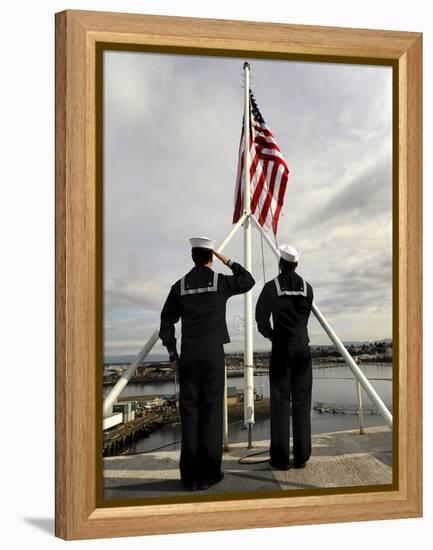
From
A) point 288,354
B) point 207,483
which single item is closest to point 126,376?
point 207,483

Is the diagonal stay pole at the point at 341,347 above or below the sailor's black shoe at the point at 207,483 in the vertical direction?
above

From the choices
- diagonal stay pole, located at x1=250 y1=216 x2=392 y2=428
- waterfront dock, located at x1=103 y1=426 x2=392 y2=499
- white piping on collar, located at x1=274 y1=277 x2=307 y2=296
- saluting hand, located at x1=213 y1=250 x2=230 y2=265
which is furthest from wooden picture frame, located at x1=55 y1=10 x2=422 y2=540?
saluting hand, located at x1=213 y1=250 x2=230 y2=265

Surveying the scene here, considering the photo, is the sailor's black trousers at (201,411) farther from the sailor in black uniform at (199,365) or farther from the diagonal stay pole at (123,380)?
the diagonal stay pole at (123,380)

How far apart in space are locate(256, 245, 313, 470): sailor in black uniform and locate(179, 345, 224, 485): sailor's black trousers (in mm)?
330

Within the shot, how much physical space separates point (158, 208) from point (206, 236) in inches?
11.5

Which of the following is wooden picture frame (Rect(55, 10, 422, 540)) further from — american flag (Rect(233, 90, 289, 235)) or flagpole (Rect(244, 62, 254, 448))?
american flag (Rect(233, 90, 289, 235))

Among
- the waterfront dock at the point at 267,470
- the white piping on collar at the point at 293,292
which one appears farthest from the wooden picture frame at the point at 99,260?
the white piping on collar at the point at 293,292

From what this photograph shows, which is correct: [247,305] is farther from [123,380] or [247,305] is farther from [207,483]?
[207,483]

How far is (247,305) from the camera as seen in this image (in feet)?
15.5

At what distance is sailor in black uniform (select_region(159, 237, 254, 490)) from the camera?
15.0 feet

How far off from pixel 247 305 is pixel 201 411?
0.60 meters

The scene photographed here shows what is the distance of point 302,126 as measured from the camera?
475cm

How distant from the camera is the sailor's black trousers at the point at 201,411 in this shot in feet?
15.0

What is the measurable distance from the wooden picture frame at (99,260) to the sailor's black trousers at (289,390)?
328 millimetres
